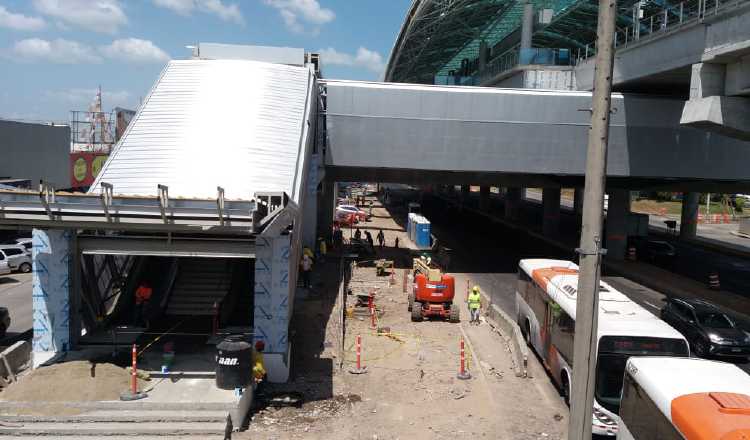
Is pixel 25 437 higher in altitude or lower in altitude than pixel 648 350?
lower

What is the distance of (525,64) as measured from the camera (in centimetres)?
4166

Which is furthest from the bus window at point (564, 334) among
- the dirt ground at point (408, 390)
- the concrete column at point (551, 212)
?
the concrete column at point (551, 212)

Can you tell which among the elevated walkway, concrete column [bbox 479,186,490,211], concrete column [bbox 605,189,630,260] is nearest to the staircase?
the elevated walkway

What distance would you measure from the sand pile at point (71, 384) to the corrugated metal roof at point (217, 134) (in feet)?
17.6

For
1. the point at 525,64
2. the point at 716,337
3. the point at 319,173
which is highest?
the point at 525,64

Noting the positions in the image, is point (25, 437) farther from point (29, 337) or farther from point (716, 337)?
point (716, 337)

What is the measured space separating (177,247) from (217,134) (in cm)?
717

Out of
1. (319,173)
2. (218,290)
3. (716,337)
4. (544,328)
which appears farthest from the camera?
(319,173)

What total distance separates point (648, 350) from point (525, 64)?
32031 mm

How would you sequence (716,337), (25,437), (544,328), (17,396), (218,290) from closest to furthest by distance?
1. (25,437)
2. (17,396)
3. (544,328)
4. (716,337)
5. (218,290)

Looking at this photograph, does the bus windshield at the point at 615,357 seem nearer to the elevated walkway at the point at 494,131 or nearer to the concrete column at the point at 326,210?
the elevated walkway at the point at 494,131

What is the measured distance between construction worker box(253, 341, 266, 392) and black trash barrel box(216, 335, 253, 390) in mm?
648

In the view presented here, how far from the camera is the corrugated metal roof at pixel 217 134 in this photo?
18359 millimetres

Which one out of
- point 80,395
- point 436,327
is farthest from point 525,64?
point 80,395
